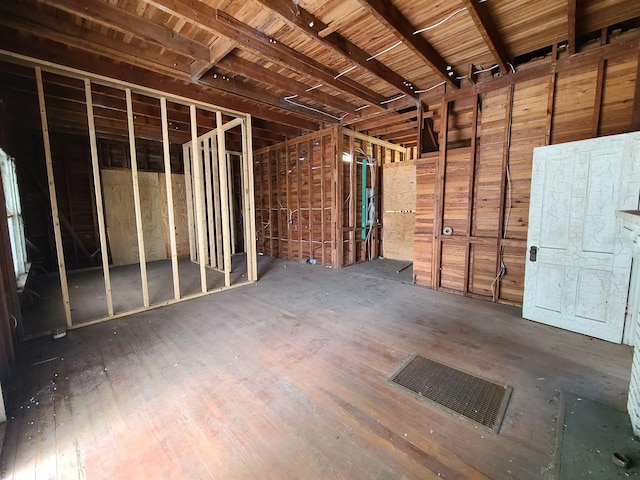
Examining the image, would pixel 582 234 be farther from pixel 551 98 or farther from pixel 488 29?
pixel 488 29

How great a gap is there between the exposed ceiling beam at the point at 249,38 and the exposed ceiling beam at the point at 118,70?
1.33 m

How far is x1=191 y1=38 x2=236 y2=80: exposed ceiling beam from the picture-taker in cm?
307

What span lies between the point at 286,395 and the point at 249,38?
3.64 m

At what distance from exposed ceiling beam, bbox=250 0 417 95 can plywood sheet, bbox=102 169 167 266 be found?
6.28 meters

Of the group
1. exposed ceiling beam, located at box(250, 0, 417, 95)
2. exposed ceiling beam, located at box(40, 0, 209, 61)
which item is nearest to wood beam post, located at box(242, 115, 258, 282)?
exposed ceiling beam, located at box(40, 0, 209, 61)

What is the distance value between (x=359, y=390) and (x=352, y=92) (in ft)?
13.7

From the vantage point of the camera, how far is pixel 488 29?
8.89 ft

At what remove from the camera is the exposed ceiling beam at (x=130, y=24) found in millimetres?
2441

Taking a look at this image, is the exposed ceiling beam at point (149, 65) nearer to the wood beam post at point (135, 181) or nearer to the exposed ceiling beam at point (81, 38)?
the exposed ceiling beam at point (81, 38)

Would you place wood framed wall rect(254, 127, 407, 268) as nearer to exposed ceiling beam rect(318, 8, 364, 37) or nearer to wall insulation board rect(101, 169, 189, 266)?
wall insulation board rect(101, 169, 189, 266)

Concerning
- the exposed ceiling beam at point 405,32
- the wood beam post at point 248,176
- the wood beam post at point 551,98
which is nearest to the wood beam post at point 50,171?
the wood beam post at point 248,176

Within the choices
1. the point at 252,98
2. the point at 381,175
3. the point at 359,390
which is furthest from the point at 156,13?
the point at 381,175

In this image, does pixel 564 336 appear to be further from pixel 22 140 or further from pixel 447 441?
pixel 22 140

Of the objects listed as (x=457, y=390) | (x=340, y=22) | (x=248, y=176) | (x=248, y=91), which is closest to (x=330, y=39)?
(x=340, y=22)
